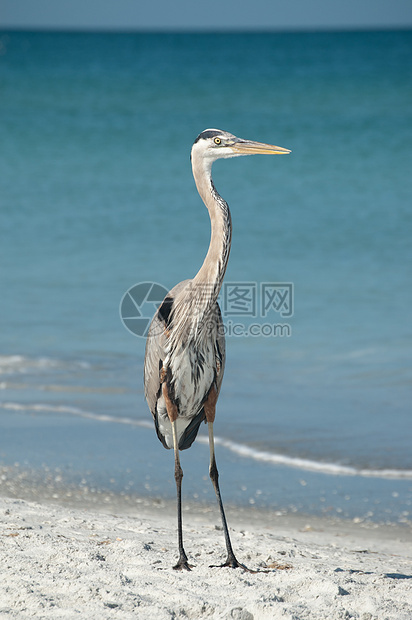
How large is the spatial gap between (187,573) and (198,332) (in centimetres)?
116

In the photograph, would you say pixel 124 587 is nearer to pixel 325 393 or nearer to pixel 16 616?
pixel 16 616

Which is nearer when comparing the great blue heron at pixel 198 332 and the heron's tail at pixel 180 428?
the great blue heron at pixel 198 332

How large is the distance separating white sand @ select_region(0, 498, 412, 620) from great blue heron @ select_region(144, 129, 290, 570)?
0.35 m

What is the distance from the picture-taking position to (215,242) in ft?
13.2

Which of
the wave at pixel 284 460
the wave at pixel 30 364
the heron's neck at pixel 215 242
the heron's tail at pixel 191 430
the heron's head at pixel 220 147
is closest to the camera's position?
the heron's neck at pixel 215 242

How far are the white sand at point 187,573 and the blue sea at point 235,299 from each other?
0.63 meters

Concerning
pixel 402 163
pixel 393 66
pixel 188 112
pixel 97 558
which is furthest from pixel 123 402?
pixel 393 66

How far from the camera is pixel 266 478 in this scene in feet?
18.3

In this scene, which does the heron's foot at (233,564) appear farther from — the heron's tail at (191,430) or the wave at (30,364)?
the wave at (30,364)

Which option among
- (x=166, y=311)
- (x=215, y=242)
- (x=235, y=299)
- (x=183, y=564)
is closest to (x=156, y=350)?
(x=166, y=311)

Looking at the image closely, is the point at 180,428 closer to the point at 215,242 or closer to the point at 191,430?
the point at 191,430

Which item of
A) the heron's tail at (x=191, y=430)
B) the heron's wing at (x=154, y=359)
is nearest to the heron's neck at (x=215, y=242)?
the heron's wing at (x=154, y=359)

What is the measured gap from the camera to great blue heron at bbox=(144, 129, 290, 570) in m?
4.10

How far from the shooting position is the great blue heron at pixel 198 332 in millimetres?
4098
